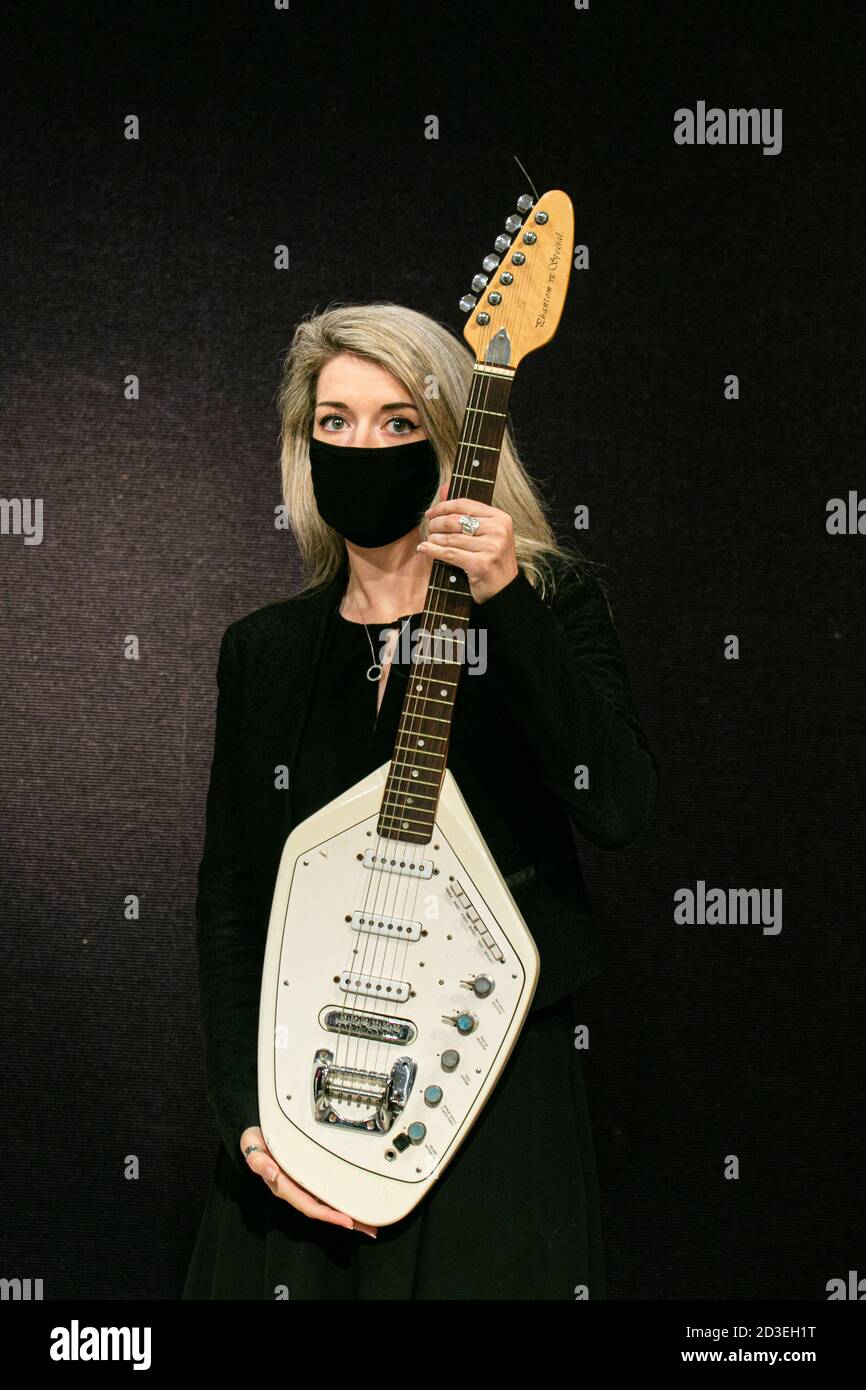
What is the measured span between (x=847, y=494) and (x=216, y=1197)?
1.61 metres

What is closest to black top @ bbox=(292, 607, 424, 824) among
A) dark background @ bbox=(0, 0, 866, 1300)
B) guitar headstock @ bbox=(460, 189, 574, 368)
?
guitar headstock @ bbox=(460, 189, 574, 368)

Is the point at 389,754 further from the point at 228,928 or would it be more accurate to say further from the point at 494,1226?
the point at 494,1226

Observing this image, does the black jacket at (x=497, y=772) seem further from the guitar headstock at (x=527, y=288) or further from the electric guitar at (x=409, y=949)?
the guitar headstock at (x=527, y=288)

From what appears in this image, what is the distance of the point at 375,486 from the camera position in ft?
5.50

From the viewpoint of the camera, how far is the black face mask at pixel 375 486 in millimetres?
1675

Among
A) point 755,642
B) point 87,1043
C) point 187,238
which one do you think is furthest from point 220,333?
point 87,1043

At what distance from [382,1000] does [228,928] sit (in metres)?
0.31

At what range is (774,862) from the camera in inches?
96.0

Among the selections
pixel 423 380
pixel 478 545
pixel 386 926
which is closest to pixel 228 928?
pixel 386 926

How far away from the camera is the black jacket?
1482 mm

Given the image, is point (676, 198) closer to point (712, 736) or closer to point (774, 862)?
point (712, 736)
